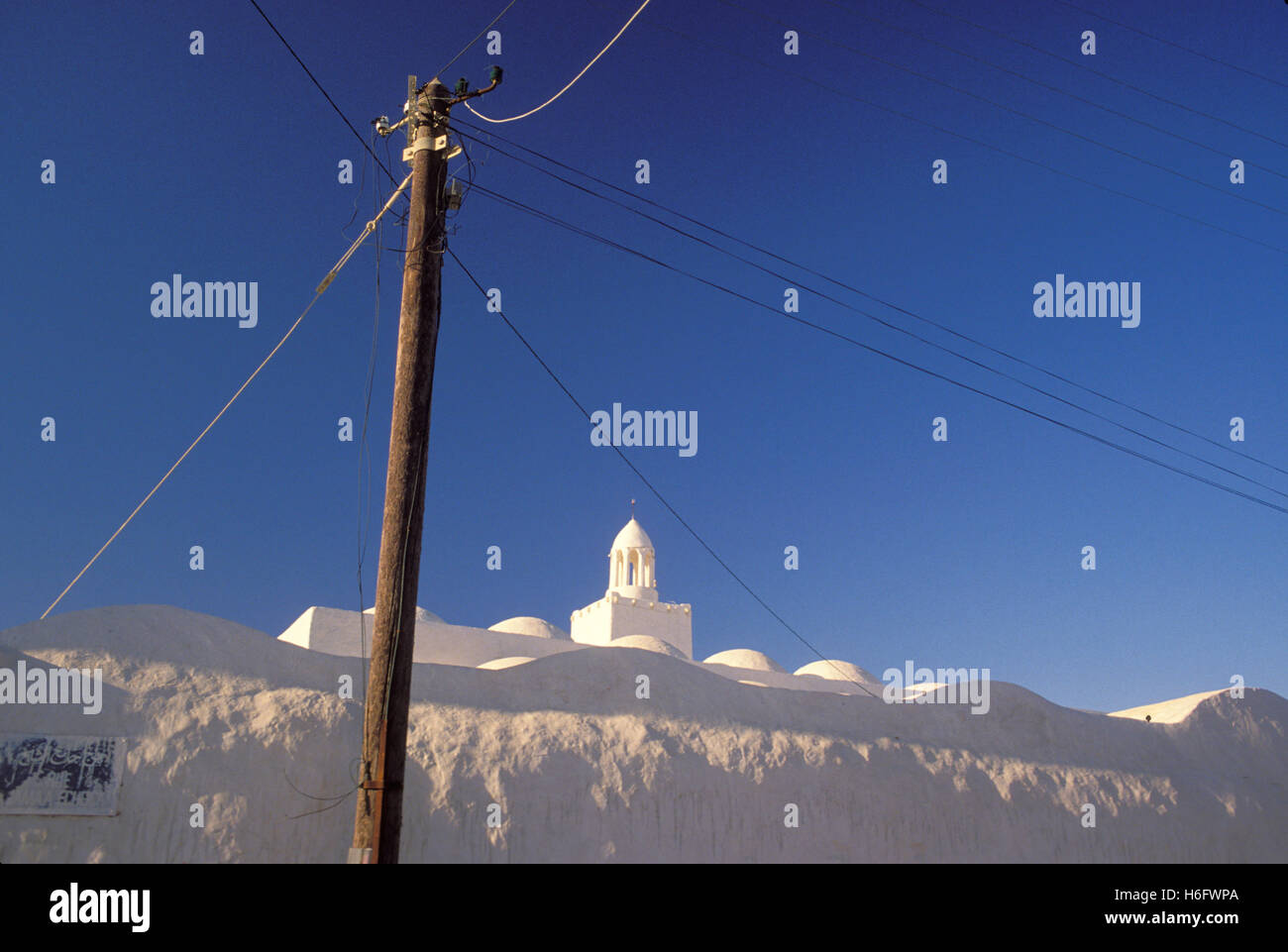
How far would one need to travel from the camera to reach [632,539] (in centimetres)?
4125

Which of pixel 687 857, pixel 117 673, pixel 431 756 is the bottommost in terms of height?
pixel 687 857

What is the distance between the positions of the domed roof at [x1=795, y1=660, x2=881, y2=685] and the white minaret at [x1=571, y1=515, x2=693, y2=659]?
5187mm

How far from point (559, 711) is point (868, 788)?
14.6 ft

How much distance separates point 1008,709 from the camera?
15930 millimetres

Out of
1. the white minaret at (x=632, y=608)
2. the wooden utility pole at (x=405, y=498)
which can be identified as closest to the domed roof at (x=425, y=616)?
the white minaret at (x=632, y=608)

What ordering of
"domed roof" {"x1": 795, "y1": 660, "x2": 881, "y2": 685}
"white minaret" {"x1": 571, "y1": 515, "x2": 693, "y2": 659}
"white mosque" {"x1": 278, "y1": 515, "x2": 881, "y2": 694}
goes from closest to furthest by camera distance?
"white mosque" {"x1": 278, "y1": 515, "x2": 881, "y2": 694} → "domed roof" {"x1": 795, "y1": 660, "x2": 881, "y2": 685} → "white minaret" {"x1": 571, "y1": 515, "x2": 693, "y2": 659}

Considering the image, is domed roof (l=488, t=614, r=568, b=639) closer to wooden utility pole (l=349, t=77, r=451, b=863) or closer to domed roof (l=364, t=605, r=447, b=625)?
domed roof (l=364, t=605, r=447, b=625)

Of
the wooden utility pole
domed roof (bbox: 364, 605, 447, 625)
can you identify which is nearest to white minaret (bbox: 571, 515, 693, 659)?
domed roof (bbox: 364, 605, 447, 625)

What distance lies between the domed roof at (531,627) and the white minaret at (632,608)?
136 centimetres

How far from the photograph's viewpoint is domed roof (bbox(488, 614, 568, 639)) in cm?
3569

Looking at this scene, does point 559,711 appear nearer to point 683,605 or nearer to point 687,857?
point 687,857

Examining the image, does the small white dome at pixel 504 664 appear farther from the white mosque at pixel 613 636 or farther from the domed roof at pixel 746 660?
the domed roof at pixel 746 660

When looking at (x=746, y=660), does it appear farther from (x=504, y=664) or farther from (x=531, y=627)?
(x=504, y=664)
